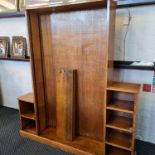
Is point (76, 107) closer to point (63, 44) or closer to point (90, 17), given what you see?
point (63, 44)

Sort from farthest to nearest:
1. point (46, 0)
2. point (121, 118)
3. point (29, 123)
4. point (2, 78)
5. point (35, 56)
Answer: point (2, 78) < point (29, 123) < point (35, 56) < point (121, 118) < point (46, 0)

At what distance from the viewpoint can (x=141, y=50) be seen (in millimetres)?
1864

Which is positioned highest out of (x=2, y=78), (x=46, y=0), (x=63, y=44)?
(x=46, y=0)

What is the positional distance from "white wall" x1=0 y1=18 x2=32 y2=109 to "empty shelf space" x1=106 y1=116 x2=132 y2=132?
1.57 m

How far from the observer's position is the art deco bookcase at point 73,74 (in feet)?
5.66

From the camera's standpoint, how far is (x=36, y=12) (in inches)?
75.8

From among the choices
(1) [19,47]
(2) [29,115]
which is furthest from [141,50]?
(1) [19,47]

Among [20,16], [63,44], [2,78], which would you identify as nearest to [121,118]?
[63,44]

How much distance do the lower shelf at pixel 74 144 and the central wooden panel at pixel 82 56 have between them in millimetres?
97

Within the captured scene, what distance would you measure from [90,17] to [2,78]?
2.14 metres

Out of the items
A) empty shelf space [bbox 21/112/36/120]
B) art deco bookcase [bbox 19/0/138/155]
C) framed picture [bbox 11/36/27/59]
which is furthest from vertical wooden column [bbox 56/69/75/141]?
framed picture [bbox 11/36/27/59]

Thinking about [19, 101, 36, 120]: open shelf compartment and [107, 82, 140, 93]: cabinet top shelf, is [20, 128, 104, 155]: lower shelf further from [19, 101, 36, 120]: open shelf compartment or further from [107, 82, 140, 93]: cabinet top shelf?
[107, 82, 140, 93]: cabinet top shelf

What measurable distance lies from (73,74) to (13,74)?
149cm

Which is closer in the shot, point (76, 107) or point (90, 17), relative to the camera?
point (90, 17)
